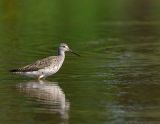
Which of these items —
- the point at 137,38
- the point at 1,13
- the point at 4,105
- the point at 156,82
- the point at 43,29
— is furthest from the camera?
the point at 1,13

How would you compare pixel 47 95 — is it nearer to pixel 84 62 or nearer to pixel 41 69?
pixel 41 69

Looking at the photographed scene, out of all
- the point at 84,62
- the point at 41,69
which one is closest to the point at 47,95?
the point at 41,69

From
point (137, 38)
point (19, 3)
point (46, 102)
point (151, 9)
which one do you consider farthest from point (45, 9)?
point (46, 102)

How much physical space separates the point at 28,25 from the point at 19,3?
26.6ft

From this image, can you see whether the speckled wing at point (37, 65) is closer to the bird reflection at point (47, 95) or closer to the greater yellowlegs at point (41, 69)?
the greater yellowlegs at point (41, 69)

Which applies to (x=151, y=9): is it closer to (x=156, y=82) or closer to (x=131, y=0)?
(x=131, y=0)

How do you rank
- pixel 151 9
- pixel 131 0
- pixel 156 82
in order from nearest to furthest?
pixel 156 82 < pixel 151 9 < pixel 131 0

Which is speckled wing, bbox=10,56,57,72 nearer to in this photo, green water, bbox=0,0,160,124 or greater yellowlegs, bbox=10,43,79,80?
greater yellowlegs, bbox=10,43,79,80

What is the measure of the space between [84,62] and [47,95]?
4.86 metres

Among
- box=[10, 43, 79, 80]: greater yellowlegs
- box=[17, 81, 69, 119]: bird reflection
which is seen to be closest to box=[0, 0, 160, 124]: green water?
box=[17, 81, 69, 119]: bird reflection

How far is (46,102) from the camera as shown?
16453 millimetres

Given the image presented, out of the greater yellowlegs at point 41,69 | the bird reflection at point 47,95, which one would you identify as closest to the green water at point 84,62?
the bird reflection at point 47,95

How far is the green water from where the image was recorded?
15461mm

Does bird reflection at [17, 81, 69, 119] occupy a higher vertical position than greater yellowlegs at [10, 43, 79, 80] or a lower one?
lower
